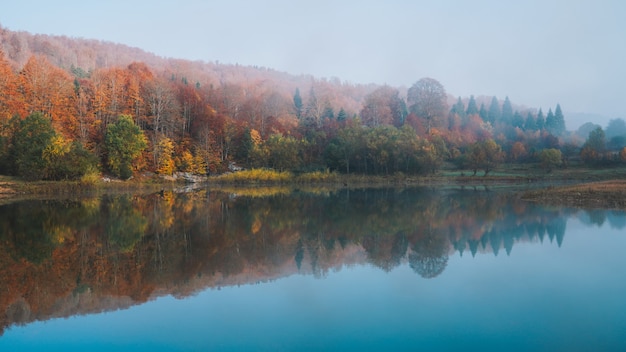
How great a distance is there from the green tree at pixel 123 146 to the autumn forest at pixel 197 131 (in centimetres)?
11

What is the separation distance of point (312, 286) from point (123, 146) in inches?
1689

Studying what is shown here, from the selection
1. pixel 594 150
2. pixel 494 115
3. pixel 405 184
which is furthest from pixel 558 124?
pixel 405 184

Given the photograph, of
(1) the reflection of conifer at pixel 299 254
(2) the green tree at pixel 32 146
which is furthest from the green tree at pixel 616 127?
(1) the reflection of conifer at pixel 299 254

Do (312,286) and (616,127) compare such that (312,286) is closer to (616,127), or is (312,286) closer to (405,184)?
(405,184)

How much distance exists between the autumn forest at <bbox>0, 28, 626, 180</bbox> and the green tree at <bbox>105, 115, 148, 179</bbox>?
0.38ft

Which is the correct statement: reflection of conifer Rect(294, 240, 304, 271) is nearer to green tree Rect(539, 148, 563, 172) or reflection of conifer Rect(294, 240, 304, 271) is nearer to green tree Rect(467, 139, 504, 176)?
green tree Rect(467, 139, 504, 176)

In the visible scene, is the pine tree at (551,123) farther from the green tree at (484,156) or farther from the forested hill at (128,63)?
the green tree at (484,156)

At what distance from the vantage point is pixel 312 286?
9.12 m

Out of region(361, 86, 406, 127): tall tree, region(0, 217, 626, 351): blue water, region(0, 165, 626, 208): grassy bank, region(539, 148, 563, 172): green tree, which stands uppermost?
region(361, 86, 406, 127): tall tree

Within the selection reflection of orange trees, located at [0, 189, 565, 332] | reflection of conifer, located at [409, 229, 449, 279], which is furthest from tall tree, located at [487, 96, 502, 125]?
reflection of conifer, located at [409, 229, 449, 279]

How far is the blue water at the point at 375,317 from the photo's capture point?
6172 mm

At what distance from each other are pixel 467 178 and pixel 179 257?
50398mm

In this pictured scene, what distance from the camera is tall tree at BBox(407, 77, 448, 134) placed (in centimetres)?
8162

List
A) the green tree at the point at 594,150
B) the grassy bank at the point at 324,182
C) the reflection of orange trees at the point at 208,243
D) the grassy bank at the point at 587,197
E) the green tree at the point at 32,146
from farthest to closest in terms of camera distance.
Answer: the green tree at the point at 594,150, the green tree at the point at 32,146, the grassy bank at the point at 324,182, the grassy bank at the point at 587,197, the reflection of orange trees at the point at 208,243
